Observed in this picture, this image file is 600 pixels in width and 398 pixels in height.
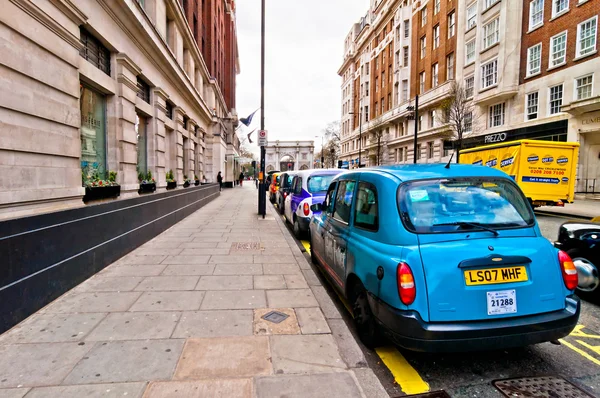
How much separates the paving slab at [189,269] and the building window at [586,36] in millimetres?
24875

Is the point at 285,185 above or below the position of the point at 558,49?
below

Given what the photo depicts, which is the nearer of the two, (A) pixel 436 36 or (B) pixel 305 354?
(B) pixel 305 354

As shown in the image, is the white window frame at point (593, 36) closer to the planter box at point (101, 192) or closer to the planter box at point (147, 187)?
the planter box at point (147, 187)

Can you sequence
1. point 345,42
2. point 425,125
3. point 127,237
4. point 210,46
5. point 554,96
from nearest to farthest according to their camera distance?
point 127,237 → point 554,96 → point 210,46 → point 425,125 → point 345,42

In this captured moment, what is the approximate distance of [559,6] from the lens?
69.8 feet

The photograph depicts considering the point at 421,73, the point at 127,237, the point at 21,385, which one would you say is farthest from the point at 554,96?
the point at 21,385

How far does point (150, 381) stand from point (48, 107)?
4396mm

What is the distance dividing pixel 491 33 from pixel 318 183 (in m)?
26.7

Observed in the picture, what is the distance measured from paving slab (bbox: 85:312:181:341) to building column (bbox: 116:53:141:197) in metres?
4.96

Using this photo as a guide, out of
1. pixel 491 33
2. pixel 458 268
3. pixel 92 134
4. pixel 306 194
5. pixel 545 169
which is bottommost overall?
pixel 458 268

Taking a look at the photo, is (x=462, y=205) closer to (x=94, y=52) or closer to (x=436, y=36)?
(x=94, y=52)

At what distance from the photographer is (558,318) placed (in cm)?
268

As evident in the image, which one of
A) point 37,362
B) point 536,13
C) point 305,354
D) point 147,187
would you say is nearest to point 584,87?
point 536,13

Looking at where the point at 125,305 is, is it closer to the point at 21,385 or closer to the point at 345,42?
the point at 21,385
